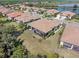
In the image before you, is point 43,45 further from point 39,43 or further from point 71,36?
point 71,36

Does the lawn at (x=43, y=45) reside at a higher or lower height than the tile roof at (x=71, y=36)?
lower

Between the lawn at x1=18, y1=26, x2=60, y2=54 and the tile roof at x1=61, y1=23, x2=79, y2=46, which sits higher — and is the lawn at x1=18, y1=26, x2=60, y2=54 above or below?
below

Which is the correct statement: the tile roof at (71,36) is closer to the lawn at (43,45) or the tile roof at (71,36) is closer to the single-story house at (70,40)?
the single-story house at (70,40)

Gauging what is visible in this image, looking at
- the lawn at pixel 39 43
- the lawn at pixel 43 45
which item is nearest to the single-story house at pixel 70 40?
the lawn at pixel 43 45

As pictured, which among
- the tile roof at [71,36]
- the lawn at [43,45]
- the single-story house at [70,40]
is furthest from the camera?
the tile roof at [71,36]

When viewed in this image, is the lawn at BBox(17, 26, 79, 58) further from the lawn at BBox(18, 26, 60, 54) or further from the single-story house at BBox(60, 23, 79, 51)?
the single-story house at BBox(60, 23, 79, 51)

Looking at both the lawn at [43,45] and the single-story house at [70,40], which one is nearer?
the lawn at [43,45]

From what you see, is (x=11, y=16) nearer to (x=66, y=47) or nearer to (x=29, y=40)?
(x=29, y=40)

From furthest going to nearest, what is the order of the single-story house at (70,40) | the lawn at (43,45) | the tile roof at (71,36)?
the tile roof at (71,36) < the single-story house at (70,40) < the lawn at (43,45)

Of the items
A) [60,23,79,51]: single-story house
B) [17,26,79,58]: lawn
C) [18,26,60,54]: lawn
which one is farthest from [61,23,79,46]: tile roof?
[18,26,60,54]: lawn

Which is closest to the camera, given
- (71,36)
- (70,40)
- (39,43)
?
(70,40)

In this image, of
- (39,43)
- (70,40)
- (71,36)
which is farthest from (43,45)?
(71,36)
